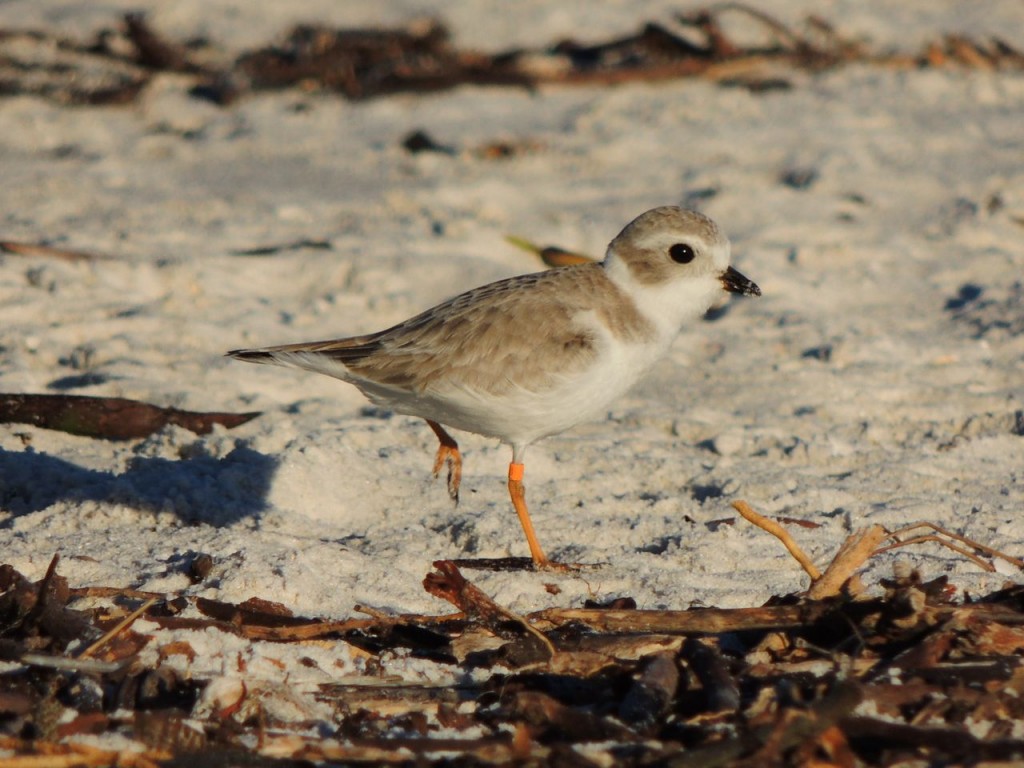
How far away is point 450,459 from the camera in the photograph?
475cm

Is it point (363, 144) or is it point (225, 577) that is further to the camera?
point (363, 144)

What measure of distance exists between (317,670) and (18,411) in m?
2.44

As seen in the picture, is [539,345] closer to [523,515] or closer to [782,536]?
[523,515]

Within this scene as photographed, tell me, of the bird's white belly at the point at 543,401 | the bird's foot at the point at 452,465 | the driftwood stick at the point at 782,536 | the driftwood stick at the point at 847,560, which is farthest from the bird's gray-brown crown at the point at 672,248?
the driftwood stick at the point at 847,560

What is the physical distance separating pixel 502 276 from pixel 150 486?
9.97 feet

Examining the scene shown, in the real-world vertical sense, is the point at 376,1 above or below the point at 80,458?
above

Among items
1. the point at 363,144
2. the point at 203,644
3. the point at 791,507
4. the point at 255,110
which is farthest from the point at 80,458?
the point at 255,110

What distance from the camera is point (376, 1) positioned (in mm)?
11758

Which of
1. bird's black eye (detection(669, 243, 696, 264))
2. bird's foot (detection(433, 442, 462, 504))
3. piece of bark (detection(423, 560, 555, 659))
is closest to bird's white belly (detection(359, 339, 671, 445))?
bird's foot (detection(433, 442, 462, 504))

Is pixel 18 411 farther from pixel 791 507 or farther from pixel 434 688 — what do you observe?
pixel 791 507

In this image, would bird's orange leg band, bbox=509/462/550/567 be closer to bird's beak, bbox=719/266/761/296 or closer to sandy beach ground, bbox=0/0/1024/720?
sandy beach ground, bbox=0/0/1024/720

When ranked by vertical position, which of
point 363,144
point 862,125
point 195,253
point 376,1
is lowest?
point 195,253

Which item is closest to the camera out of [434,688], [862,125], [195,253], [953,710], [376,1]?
[953,710]

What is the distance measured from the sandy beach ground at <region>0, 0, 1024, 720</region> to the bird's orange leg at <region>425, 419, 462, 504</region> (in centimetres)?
10
